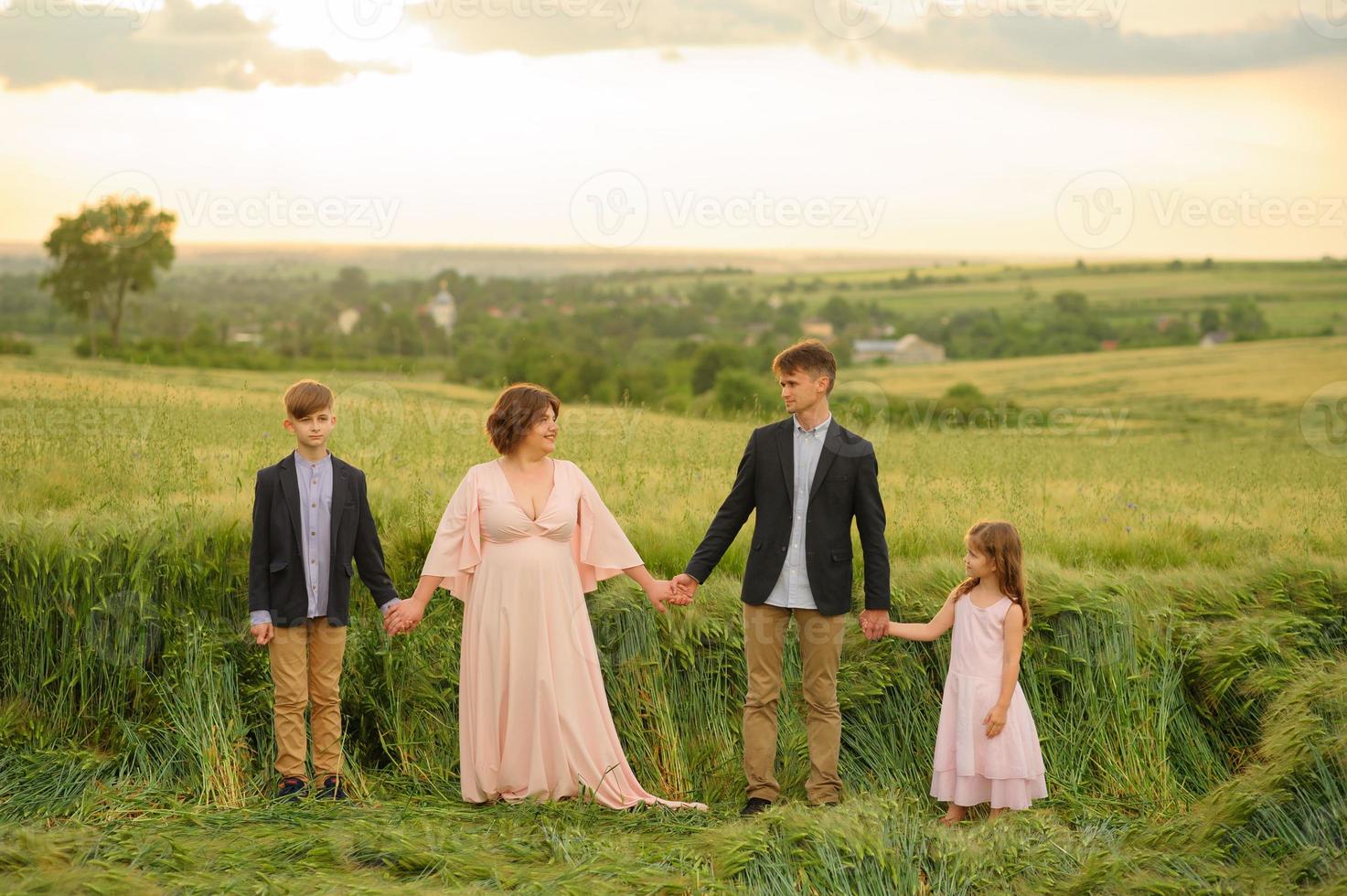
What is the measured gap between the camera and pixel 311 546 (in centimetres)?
594

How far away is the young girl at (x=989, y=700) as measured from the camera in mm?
5902

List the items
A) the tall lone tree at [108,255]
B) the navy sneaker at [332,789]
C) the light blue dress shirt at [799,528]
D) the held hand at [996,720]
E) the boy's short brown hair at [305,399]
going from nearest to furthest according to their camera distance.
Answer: the boy's short brown hair at [305,399] < the held hand at [996,720] < the light blue dress shirt at [799,528] < the navy sneaker at [332,789] < the tall lone tree at [108,255]

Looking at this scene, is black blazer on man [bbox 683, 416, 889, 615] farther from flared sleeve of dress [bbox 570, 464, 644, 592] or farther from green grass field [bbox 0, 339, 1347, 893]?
green grass field [bbox 0, 339, 1347, 893]

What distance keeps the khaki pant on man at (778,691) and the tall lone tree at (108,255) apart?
3983 cm

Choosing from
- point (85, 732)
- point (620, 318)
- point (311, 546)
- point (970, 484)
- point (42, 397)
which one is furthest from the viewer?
point (620, 318)

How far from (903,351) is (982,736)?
4849 cm

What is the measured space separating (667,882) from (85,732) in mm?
3981

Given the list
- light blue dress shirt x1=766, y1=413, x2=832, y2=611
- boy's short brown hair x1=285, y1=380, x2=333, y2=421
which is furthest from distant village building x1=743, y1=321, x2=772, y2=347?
boy's short brown hair x1=285, y1=380, x2=333, y2=421

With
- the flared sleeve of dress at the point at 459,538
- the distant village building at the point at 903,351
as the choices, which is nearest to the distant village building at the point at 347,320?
the distant village building at the point at 903,351

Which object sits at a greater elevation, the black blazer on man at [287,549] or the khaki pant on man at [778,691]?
the black blazer on man at [287,549]

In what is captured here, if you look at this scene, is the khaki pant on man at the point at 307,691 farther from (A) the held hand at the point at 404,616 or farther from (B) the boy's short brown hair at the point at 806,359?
(B) the boy's short brown hair at the point at 806,359

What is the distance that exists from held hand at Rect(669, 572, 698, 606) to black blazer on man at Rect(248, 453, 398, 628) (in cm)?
174

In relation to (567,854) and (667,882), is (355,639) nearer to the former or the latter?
(567,854)

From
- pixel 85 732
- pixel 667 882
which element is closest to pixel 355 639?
pixel 85 732
